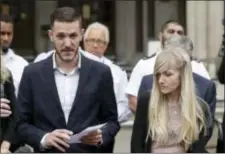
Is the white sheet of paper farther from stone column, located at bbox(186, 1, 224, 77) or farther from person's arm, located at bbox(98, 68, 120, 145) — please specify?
stone column, located at bbox(186, 1, 224, 77)

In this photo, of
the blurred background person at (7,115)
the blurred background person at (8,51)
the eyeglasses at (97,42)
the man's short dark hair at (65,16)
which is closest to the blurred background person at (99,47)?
the eyeglasses at (97,42)

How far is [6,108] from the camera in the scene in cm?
543

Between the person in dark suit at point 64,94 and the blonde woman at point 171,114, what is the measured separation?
0.24 m

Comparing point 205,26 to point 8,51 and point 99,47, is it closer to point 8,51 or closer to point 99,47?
point 99,47

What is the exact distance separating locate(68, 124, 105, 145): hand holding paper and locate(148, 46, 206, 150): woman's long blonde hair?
0.31m

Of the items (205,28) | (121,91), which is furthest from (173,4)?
(121,91)

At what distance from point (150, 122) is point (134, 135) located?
0.14 m

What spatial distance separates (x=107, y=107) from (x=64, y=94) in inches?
12.1

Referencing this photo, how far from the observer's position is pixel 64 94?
504 cm

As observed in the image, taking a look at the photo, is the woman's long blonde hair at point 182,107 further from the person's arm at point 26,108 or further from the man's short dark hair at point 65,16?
the person's arm at point 26,108

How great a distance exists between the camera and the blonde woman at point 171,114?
498 cm

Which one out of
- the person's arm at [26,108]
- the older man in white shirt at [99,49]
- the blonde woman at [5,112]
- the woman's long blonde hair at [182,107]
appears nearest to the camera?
the woman's long blonde hair at [182,107]

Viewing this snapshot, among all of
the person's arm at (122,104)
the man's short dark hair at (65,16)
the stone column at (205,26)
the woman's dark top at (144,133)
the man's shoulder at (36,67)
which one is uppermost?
the man's short dark hair at (65,16)

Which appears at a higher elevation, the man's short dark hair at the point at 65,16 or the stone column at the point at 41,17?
the man's short dark hair at the point at 65,16
